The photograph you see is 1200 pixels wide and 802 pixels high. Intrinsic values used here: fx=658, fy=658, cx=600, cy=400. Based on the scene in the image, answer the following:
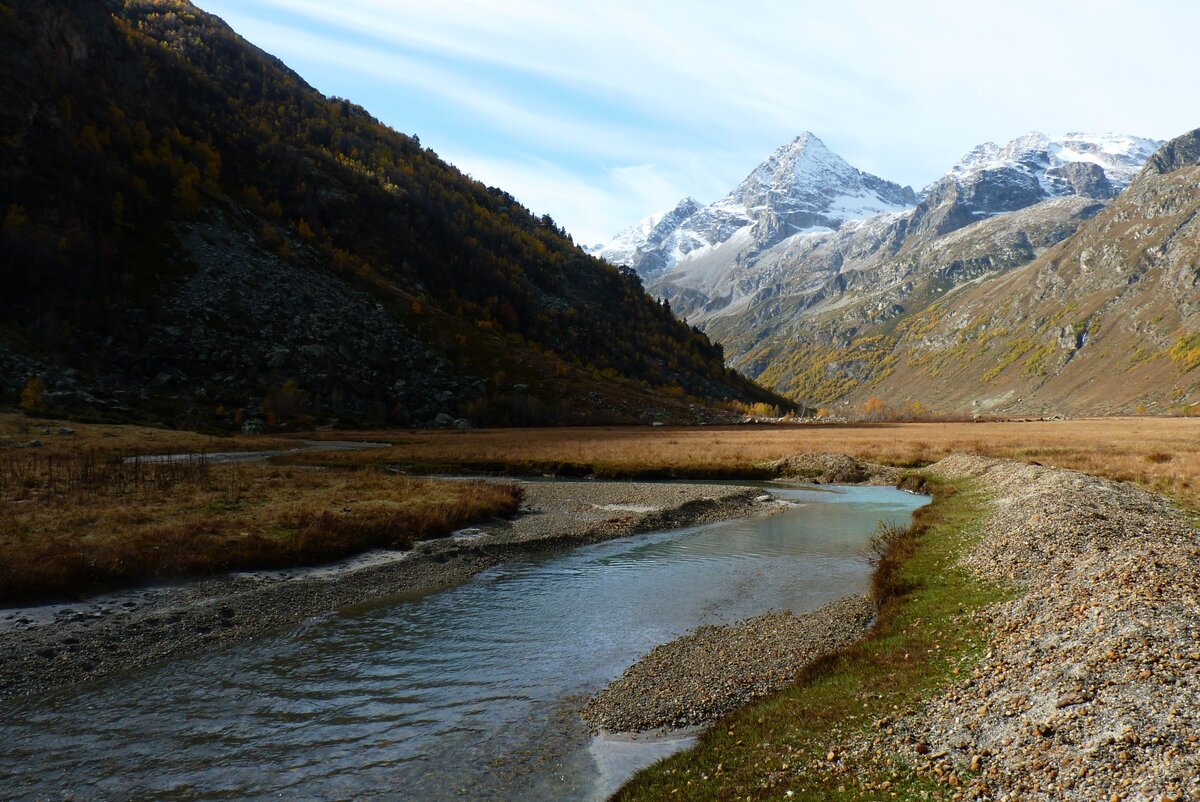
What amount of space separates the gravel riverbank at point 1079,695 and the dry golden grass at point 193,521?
2380 cm

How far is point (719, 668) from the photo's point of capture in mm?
17438

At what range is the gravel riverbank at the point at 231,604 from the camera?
58.9 ft

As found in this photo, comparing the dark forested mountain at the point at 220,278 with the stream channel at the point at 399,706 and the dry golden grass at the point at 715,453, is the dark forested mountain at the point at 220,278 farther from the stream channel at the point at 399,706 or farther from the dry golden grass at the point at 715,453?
the stream channel at the point at 399,706

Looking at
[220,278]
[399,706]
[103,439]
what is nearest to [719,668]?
[399,706]

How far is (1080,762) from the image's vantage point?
9.53 metres

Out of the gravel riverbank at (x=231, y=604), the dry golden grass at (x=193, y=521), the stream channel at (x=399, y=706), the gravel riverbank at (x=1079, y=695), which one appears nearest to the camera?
the gravel riverbank at (x=1079, y=695)

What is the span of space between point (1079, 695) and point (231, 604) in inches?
943

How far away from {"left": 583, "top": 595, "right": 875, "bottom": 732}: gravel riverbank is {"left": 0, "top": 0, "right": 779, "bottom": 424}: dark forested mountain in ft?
267

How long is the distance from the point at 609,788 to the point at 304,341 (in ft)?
354

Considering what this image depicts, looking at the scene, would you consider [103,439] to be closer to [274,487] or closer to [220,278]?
[274,487]

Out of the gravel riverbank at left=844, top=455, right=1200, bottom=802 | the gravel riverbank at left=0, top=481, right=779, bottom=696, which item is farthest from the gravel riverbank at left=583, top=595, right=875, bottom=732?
the gravel riverbank at left=0, top=481, right=779, bottom=696

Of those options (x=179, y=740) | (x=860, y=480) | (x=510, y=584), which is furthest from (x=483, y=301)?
(x=179, y=740)

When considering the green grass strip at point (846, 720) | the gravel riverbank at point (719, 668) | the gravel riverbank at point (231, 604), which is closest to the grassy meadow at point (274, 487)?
the gravel riverbank at point (231, 604)

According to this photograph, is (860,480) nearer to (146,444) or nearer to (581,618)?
(581,618)
